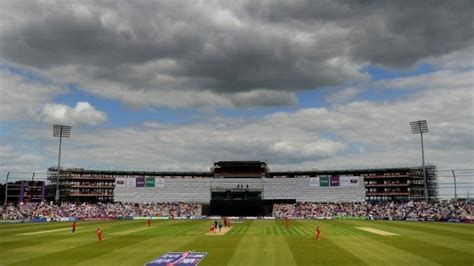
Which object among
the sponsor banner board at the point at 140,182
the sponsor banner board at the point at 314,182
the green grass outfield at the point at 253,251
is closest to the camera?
the green grass outfield at the point at 253,251

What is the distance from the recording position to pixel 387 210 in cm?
10825

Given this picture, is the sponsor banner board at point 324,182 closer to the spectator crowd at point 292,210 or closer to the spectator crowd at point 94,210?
the spectator crowd at point 292,210

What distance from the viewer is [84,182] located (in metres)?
168

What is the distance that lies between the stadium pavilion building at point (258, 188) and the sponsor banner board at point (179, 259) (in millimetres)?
94091

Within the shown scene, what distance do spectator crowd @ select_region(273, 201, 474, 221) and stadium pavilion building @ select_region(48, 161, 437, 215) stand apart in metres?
4.48

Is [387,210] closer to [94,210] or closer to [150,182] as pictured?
[150,182]

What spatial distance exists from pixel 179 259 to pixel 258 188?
103 meters

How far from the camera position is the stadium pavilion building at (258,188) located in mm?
131625

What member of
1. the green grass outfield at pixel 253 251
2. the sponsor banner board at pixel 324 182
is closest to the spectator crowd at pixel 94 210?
Result: the sponsor banner board at pixel 324 182

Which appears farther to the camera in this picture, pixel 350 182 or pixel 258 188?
pixel 258 188

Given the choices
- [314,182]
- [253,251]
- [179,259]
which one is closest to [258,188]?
[314,182]

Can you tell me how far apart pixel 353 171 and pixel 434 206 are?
50.6 meters

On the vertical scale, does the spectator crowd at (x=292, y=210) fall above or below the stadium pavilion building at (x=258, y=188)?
below

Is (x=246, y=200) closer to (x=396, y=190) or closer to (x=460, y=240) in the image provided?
(x=396, y=190)
